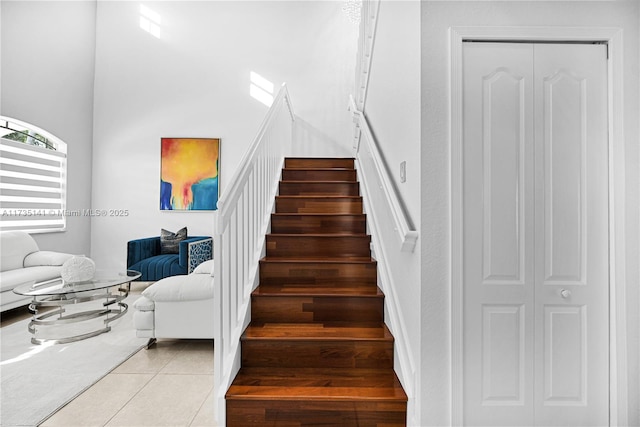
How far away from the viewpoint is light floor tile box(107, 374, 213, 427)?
1976mm

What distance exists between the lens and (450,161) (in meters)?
1.59

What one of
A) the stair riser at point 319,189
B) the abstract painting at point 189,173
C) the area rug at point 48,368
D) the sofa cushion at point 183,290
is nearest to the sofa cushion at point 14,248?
the area rug at point 48,368

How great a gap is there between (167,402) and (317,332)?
1027 mm

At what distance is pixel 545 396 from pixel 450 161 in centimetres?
113

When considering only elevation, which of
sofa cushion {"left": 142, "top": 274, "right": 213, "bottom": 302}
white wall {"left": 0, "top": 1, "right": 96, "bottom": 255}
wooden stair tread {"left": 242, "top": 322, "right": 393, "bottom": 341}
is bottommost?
wooden stair tread {"left": 242, "top": 322, "right": 393, "bottom": 341}

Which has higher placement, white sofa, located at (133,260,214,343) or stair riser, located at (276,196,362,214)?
stair riser, located at (276,196,362,214)

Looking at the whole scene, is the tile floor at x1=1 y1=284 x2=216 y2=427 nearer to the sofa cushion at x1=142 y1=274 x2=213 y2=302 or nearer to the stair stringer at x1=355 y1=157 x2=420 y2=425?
the sofa cushion at x1=142 y1=274 x2=213 y2=302

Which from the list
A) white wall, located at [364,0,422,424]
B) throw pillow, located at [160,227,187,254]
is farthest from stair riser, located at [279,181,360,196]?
throw pillow, located at [160,227,187,254]

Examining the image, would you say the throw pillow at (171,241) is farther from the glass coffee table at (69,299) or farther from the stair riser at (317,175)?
the stair riser at (317,175)

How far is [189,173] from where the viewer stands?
18.4ft

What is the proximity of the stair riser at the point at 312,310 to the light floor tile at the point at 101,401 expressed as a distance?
930 millimetres

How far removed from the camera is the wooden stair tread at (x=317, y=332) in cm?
197

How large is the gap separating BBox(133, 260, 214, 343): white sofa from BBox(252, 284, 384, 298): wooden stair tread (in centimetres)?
70

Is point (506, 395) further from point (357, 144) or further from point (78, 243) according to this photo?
point (78, 243)
